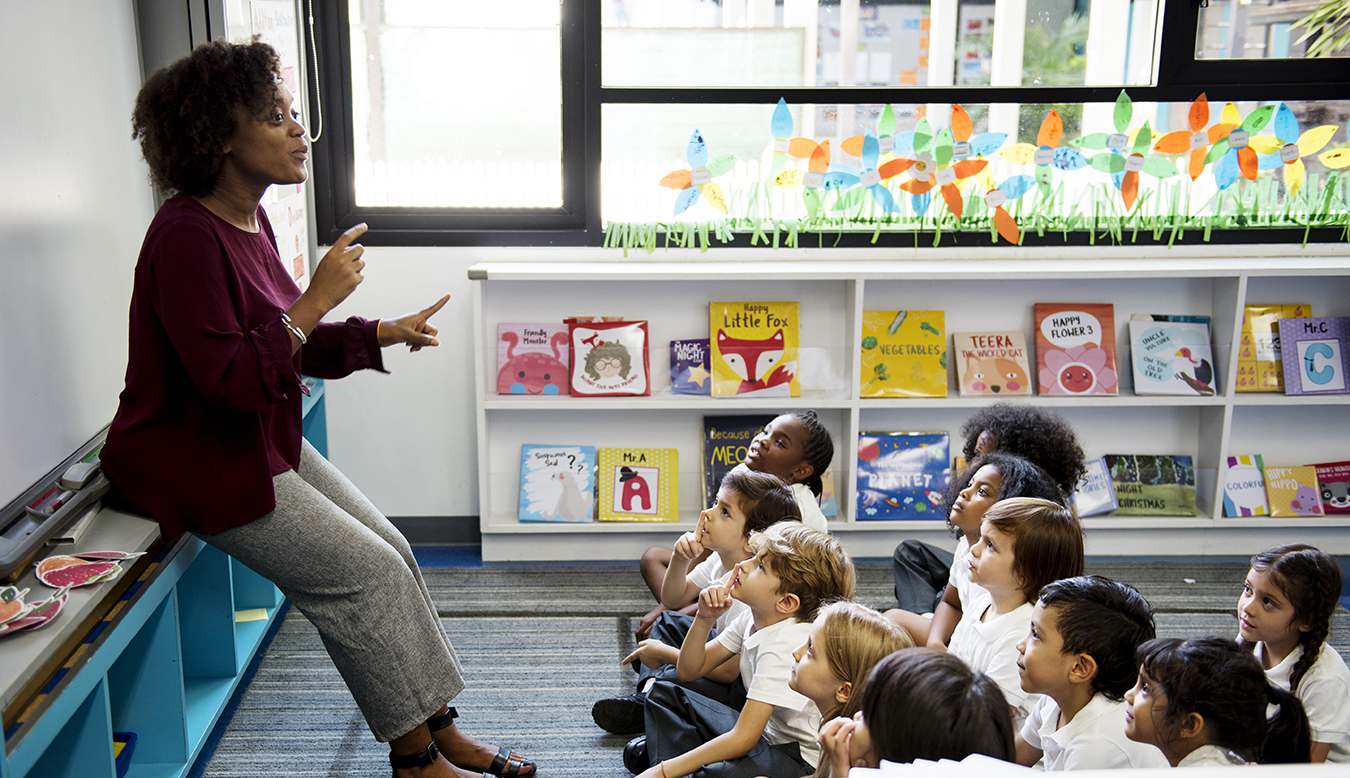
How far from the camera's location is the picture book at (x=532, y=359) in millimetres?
3211

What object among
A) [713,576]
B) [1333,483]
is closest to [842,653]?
[713,576]

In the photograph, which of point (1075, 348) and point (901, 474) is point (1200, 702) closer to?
point (901, 474)

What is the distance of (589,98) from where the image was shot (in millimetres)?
3199

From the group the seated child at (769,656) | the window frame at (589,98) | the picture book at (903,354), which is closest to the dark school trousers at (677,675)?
the seated child at (769,656)

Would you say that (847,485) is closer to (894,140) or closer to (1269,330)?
(894,140)

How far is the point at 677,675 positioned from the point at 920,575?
904 mm

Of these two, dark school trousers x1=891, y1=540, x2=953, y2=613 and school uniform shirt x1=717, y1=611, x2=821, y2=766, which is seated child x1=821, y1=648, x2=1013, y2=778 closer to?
school uniform shirt x1=717, y1=611, x2=821, y2=766

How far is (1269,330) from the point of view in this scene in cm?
333

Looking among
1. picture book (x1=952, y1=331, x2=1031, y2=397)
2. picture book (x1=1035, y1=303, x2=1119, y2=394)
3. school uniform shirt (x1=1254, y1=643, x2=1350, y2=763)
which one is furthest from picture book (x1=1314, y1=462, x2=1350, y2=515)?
school uniform shirt (x1=1254, y1=643, x2=1350, y2=763)

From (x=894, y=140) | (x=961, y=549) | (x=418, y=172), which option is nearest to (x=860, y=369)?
(x=894, y=140)

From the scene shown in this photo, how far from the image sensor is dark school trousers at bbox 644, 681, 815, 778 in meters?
1.74

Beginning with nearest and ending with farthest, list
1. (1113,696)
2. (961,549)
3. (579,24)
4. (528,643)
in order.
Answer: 1. (1113,696)
2. (961,549)
3. (528,643)
4. (579,24)

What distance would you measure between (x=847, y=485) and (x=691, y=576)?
1.06 m

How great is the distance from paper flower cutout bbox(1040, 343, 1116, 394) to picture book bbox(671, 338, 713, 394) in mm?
1083
